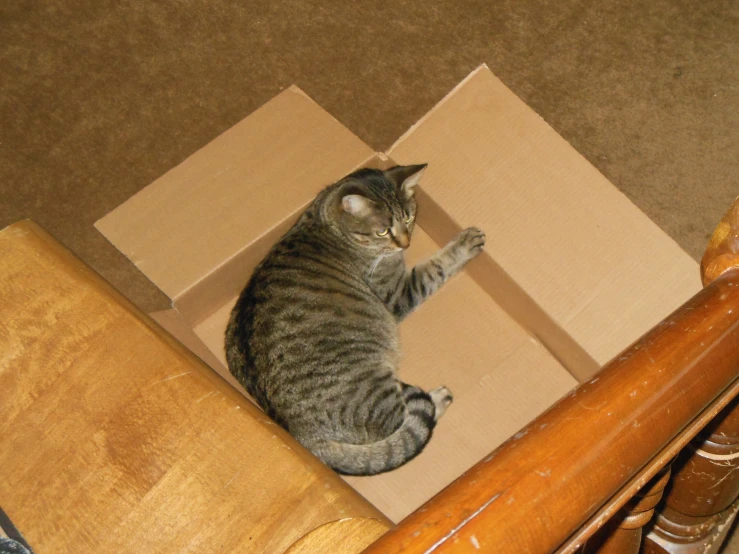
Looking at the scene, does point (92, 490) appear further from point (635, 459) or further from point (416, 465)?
point (416, 465)

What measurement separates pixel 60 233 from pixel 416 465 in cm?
120

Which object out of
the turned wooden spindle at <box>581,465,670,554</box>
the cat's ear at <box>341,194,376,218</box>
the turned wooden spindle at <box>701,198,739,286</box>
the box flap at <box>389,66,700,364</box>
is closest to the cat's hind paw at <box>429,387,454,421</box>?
the box flap at <box>389,66,700,364</box>

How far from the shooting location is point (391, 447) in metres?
1.40

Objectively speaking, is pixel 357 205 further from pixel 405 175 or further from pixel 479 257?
pixel 479 257

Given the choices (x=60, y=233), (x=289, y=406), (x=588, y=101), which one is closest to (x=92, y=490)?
(x=289, y=406)

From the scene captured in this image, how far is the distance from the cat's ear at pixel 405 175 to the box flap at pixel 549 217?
0.06 m

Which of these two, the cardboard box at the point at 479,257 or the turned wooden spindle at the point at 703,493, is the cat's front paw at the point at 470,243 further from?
the turned wooden spindle at the point at 703,493

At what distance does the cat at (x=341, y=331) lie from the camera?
1.39m

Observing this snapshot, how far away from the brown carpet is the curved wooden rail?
5.24ft

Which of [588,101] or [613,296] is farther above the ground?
[588,101]

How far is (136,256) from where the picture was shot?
1476mm

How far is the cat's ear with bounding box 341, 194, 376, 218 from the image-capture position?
1.46 m

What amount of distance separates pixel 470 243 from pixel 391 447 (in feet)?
1.60

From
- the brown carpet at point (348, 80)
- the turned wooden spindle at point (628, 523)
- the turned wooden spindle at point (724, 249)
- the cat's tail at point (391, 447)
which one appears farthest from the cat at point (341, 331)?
the turned wooden spindle at point (724, 249)
